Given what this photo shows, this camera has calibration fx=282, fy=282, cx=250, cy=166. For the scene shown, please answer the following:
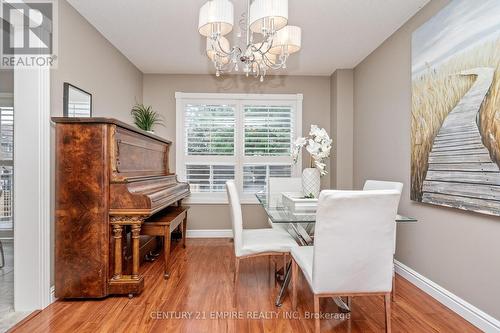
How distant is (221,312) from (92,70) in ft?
8.73

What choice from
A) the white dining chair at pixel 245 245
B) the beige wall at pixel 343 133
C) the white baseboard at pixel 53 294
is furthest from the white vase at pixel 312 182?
the white baseboard at pixel 53 294

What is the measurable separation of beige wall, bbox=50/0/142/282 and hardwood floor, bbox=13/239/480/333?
0.55 metres

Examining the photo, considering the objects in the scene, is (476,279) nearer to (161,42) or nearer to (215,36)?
(215,36)

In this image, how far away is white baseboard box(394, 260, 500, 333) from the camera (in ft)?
6.25

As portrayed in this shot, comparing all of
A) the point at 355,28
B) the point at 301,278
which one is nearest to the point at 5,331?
the point at 301,278

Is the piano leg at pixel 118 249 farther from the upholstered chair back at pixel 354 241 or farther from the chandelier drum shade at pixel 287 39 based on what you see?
the chandelier drum shade at pixel 287 39

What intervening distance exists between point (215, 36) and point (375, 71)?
2.42 meters

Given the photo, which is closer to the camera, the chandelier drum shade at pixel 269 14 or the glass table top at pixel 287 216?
the chandelier drum shade at pixel 269 14

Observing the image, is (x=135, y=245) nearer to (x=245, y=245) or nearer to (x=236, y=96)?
(x=245, y=245)

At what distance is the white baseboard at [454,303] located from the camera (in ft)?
6.25

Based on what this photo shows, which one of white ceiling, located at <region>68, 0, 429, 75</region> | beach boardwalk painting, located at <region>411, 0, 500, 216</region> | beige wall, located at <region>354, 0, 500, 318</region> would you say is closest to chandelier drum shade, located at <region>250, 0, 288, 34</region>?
white ceiling, located at <region>68, 0, 429, 75</region>

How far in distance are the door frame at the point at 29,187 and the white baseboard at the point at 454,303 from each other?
3.18 metres

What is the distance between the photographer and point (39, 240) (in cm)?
215

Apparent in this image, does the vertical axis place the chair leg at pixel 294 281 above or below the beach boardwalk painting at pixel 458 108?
below
